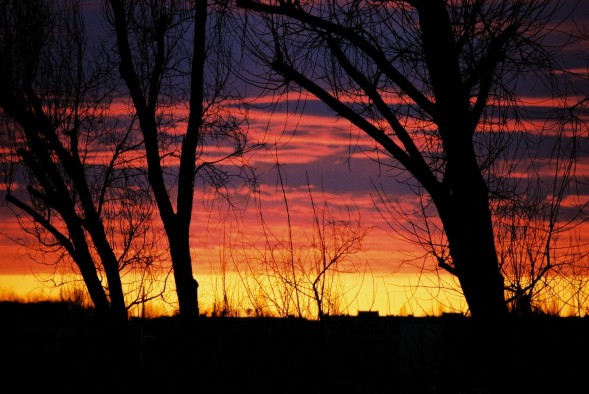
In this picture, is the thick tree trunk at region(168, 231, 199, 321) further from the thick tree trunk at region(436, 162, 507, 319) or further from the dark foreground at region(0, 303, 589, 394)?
the thick tree trunk at region(436, 162, 507, 319)

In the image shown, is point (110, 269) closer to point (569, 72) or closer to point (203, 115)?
point (203, 115)

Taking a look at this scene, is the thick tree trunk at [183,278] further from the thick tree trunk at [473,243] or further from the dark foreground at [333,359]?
the thick tree trunk at [473,243]

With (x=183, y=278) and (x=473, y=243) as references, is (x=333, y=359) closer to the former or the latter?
(x=183, y=278)

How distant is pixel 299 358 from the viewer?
356 inches

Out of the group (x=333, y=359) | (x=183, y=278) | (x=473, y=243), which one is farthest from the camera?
(x=183, y=278)

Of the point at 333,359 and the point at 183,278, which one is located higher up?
the point at 183,278

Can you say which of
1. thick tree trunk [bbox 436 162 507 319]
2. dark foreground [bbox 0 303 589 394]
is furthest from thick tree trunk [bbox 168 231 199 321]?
thick tree trunk [bbox 436 162 507 319]

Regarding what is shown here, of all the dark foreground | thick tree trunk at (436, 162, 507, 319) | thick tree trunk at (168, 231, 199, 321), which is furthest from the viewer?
thick tree trunk at (168, 231, 199, 321)

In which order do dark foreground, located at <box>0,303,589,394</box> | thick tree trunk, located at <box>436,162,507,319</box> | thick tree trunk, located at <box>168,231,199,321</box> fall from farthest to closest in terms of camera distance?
thick tree trunk, located at <box>168,231,199,321</box> → dark foreground, located at <box>0,303,589,394</box> → thick tree trunk, located at <box>436,162,507,319</box>

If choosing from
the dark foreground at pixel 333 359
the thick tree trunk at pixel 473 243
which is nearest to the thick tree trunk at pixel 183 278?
the dark foreground at pixel 333 359

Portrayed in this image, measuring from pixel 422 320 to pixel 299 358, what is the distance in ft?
5.35

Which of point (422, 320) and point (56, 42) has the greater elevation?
point (56, 42)

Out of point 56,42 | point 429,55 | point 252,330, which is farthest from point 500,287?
point 56,42

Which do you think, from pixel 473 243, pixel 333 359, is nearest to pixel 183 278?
pixel 333 359
